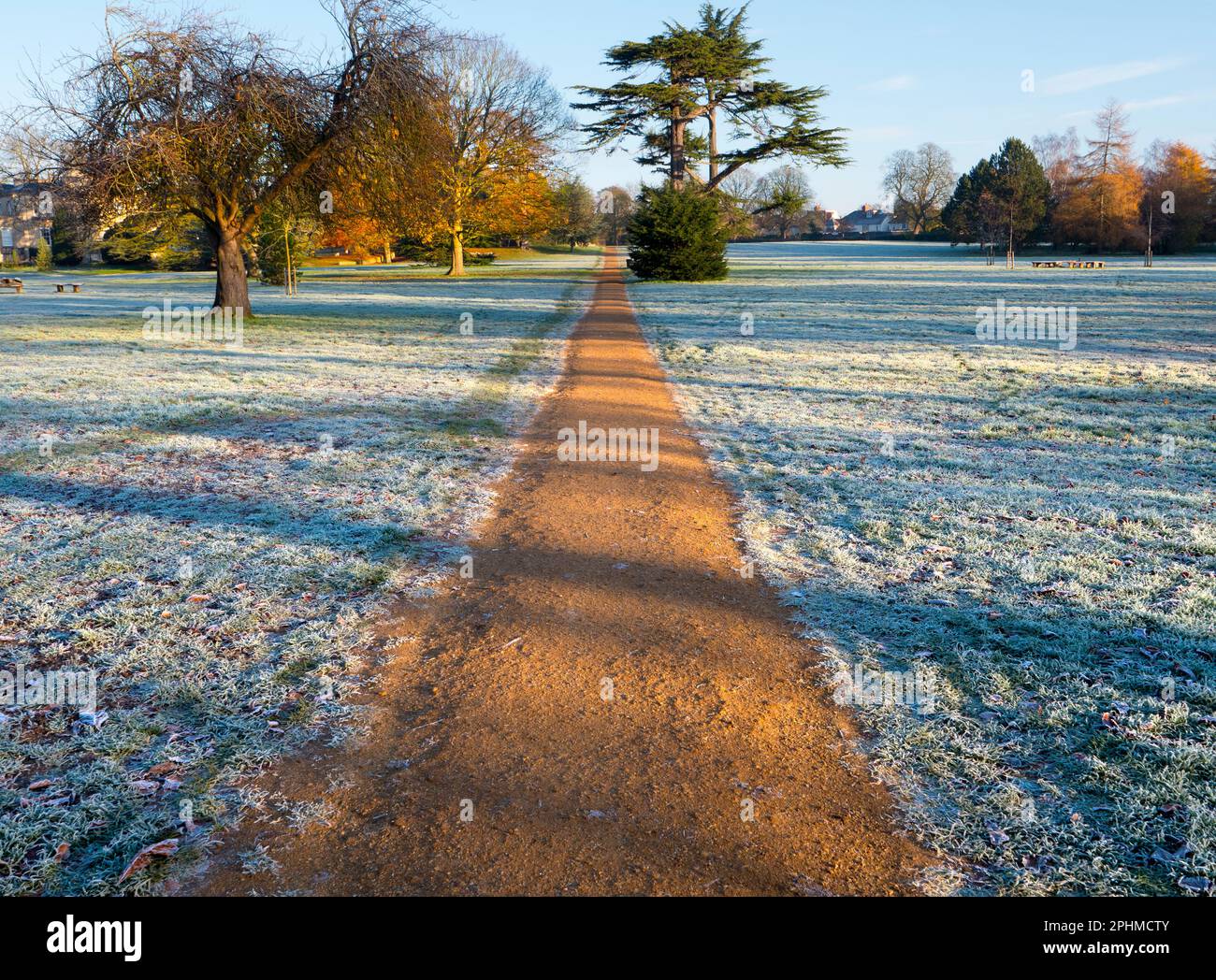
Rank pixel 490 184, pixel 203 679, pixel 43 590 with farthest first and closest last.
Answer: pixel 490 184, pixel 43 590, pixel 203 679

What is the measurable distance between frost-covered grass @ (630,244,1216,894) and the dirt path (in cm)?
33

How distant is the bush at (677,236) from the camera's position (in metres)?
36.8

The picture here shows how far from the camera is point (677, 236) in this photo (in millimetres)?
37188

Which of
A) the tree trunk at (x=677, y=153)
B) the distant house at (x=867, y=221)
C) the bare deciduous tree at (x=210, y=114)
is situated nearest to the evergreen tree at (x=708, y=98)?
the tree trunk at (x=677, y=153)

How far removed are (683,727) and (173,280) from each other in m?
48.1

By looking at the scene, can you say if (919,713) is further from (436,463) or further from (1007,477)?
(436,463)

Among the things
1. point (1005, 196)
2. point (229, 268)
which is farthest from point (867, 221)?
point (229, 268)

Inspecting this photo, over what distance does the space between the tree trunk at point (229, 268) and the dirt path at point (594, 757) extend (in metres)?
17.6

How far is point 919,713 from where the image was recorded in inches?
157

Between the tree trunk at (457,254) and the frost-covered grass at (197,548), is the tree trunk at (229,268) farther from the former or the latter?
the tree trunk at (457,254)

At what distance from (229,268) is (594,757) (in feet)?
68.3

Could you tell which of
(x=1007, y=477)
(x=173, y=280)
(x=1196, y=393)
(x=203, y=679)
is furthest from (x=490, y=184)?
(x=203, y=679)

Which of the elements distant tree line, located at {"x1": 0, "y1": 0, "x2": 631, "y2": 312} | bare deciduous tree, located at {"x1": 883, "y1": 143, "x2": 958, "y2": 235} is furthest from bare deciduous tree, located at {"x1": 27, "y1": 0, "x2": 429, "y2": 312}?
bare deciduous tree, located at {"x1": 883, "y1": 143, "x2": 958, "y2": 235}
